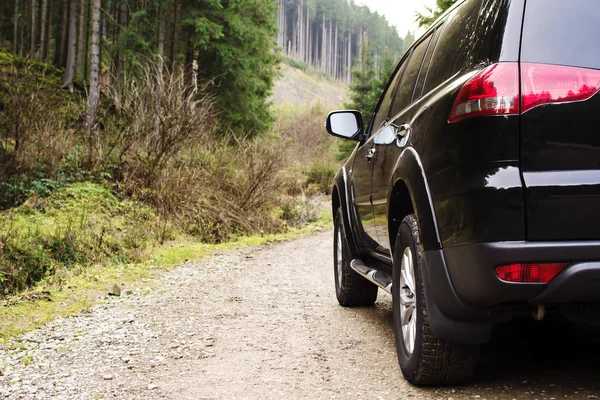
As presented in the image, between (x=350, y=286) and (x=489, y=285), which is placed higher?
(x=489, y=285)

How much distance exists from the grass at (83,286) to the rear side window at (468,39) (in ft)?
12.2

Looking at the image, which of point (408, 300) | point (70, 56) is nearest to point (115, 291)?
point (408, 300)

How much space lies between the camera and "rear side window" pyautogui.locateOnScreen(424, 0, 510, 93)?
2479 millimetres

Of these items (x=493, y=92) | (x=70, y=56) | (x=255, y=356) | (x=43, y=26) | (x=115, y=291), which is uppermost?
(x=43, y=26)

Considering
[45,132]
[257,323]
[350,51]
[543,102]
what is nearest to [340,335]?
[257,323]

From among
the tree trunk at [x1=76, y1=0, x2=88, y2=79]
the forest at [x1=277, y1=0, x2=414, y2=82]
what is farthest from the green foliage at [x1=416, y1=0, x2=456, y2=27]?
the forest at [x1=277, y1=0, x2=414, y2=82]

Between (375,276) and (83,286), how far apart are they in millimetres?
3838

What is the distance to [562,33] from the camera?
2.35 m

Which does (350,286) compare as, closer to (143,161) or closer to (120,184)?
(143,161)

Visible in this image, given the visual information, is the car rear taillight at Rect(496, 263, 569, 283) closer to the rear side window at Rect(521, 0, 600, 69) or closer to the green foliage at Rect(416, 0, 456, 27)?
the rear side window at Rect(521, 0, 600, 69)

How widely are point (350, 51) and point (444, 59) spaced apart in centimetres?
10269

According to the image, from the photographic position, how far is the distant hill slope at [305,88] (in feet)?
234

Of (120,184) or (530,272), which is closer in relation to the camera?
(530,272)

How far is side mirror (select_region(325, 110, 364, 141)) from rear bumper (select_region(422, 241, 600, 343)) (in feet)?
7.69
